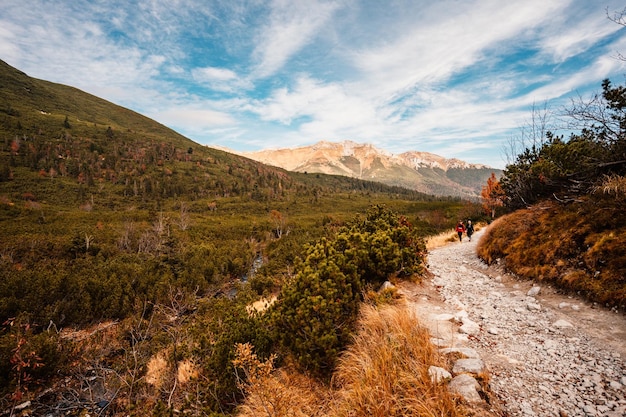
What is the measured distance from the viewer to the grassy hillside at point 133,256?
935 centimetres

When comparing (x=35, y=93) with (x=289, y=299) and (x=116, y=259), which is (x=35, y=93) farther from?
(x=289, y=299)

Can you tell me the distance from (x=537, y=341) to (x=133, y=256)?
46838mm

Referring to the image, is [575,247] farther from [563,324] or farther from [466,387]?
[466,387]

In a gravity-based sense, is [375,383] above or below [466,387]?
below

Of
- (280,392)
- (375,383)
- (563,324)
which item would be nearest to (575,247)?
(563,324)

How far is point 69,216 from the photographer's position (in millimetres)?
68812

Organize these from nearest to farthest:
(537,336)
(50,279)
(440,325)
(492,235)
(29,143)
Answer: (537,336), (440,325), (492,235), (50,279), (29,143)

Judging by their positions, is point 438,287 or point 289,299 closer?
point 289,299

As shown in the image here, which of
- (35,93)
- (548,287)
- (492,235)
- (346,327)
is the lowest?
(346,327)

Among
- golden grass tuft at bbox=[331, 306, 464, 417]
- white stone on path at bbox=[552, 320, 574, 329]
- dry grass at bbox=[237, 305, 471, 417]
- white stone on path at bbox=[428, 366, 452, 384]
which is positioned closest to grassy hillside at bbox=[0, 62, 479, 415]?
dry grass at bbox=[237, 305, 471, 417]

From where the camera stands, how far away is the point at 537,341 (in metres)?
4.88

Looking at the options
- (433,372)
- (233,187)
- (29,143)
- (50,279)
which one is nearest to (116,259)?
(50,279)

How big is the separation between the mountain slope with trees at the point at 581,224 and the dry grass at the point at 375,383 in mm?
4188

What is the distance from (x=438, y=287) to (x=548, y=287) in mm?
2593
